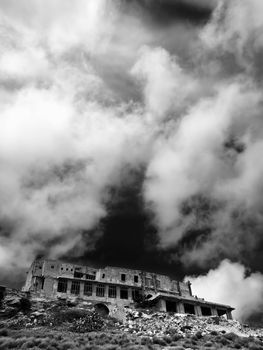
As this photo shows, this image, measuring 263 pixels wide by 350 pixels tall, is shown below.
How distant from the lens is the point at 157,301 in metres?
61.9

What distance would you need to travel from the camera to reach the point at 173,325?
46.1 metres

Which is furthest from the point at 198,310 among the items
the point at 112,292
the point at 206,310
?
the point at 112,292

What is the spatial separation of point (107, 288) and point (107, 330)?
23855 millimetres

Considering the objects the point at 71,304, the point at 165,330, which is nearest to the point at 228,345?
the point at 165,330

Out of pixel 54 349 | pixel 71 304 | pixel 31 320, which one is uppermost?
pixel 71 304

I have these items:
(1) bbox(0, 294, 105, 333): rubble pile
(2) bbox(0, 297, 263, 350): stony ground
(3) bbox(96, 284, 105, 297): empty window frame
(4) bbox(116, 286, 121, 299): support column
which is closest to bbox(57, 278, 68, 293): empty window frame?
(1) bbox(0, 294, 105, 333): rubble pile

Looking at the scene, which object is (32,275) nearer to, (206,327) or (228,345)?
(206,327)

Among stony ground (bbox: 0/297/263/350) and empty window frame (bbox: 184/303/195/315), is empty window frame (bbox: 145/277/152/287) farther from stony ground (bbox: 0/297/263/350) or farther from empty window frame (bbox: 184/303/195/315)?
stony ground (bbox: 0/297/263/350)

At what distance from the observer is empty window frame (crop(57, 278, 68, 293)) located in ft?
212

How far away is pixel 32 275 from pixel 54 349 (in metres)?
41.9

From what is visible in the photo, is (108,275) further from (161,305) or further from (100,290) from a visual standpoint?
(161,305)

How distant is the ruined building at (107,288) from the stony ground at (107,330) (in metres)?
6.35

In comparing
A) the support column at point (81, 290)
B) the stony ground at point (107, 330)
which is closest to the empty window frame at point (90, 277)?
the support column at point (81, 290)

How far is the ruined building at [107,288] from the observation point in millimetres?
62531
